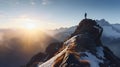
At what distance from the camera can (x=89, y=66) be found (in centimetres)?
9281

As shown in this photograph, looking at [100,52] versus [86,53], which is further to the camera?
[100,52]

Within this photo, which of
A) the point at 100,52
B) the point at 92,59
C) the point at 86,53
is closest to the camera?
the point at 92,59

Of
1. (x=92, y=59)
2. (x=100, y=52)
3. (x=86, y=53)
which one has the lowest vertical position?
(x=100, y=52)

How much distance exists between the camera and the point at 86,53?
10988 centimetres

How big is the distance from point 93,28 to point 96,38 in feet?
26.7

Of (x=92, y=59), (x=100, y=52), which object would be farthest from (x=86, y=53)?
(x=100, y=52)

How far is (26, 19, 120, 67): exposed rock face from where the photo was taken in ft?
310

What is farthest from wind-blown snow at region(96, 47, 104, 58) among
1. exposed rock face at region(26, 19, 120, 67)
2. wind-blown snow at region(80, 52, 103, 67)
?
wind-blown snow at region(80, 52, 103, 67)

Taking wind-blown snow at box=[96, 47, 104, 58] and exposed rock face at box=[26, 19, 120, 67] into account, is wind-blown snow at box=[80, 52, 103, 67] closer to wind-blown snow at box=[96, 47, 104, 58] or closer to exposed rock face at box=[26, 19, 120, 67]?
exposed rock face at box=[26, 19, 120, 67]

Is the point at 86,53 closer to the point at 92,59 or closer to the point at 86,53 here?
the point at 86,53

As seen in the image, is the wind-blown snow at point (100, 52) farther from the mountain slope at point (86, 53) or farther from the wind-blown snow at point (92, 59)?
the wind-blown snow at point (92, 59)

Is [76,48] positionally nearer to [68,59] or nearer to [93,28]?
[68,59]

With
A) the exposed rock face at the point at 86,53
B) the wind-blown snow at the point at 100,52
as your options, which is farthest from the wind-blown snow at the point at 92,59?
the wind-blown snow at the point at 100,52

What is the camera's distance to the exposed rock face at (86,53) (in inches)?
3718
